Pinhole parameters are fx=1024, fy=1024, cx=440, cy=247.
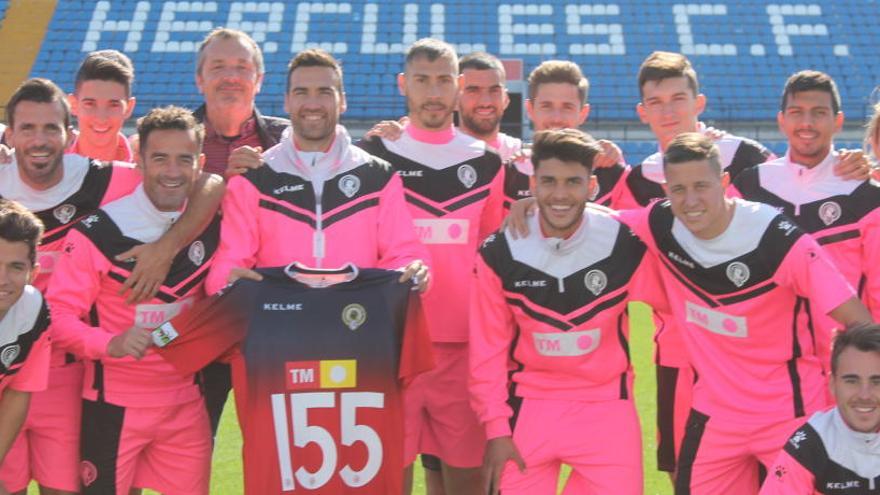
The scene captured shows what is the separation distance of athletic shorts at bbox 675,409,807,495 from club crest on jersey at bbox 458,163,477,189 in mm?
1211

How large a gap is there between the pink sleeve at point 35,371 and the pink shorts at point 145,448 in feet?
0.69

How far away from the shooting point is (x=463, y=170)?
3953 millimetres

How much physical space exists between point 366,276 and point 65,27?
19344 mm

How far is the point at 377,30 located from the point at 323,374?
17.6 meters

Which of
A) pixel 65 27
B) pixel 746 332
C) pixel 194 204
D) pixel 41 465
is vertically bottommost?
pixel 41 465

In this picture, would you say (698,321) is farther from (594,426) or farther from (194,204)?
(194,204)

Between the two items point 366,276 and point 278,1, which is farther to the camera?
point 278,1

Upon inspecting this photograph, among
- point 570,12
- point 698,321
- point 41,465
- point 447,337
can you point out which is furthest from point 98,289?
point 570,12

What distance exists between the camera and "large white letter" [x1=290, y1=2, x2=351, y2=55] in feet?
65.1

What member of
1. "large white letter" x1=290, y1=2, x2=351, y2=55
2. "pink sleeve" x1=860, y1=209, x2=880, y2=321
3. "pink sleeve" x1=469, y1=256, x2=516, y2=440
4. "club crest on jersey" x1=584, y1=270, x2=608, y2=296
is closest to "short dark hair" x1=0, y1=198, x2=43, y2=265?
"pink sleeve" x1=469, y1=256, x2=516, y2=440

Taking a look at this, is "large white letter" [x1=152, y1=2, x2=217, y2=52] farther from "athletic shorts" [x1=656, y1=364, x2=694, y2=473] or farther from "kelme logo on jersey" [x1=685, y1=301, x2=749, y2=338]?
"kelme logo on jersey" [x1=685, y1=301, x2=749, y2=338]

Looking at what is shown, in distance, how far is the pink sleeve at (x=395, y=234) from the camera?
3.59m

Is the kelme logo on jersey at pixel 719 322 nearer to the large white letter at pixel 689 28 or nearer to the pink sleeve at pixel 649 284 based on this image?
the pink sleeve at pixel 649 284

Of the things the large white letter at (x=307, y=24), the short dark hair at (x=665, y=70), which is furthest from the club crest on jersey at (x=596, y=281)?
the large white letter at (x=307, y=24)
